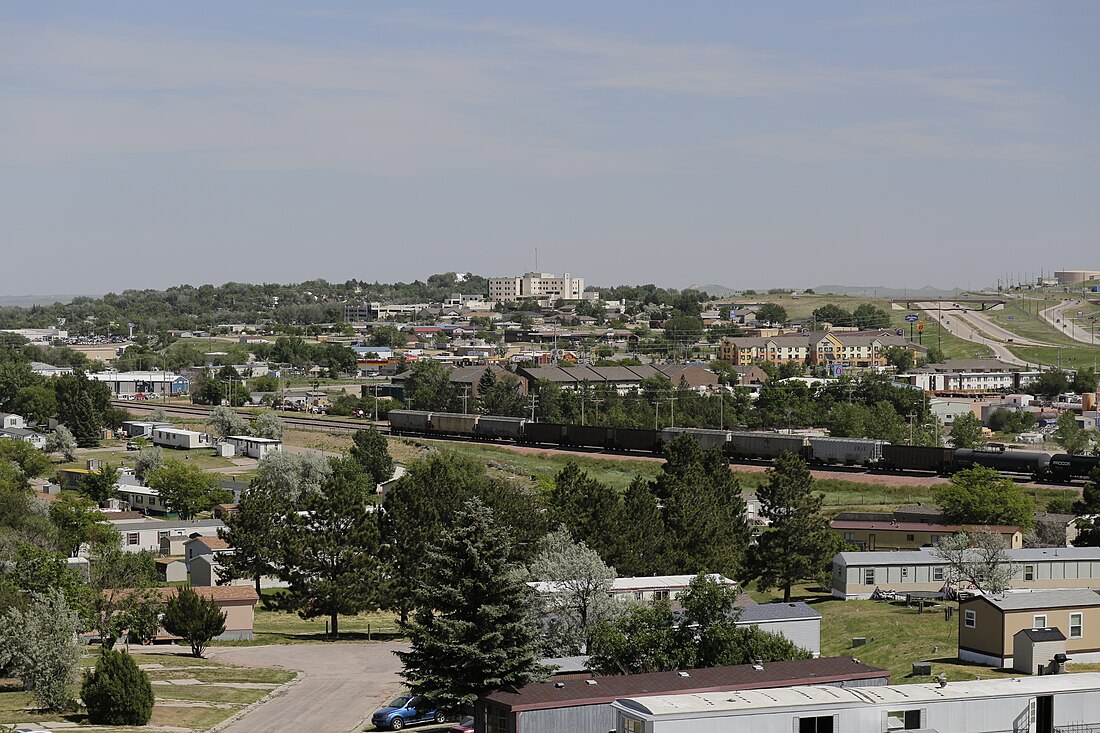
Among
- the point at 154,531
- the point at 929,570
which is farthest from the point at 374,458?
the point at 929,570

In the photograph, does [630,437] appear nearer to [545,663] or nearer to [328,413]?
[328,413]

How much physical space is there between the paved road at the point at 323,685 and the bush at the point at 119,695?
222 cm

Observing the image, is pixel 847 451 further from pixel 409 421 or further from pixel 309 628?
pixel 309 628

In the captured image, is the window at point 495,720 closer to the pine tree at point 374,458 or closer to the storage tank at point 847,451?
the pine tree at point 374,458

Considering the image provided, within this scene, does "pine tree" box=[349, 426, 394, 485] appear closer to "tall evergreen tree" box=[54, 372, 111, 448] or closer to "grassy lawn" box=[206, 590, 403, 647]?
"tall evergreen tree" box=[54, 372, 111, 448]

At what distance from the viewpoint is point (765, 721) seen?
2519 cm

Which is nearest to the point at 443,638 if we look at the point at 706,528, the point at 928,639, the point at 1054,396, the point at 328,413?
the point at 928,639

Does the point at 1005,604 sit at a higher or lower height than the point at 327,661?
higher

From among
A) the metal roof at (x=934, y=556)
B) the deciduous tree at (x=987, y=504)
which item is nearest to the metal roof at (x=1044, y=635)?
the metal roof at (x=934, y=556)

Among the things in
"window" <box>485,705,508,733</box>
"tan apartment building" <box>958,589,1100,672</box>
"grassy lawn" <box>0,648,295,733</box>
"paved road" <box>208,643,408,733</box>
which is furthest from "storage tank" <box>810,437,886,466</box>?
"window" <box>485,705,508,733</box>

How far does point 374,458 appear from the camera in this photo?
91688mm

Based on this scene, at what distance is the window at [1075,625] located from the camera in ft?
120

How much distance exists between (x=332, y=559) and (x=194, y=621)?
23.2 feet

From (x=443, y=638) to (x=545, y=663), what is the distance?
372cm
